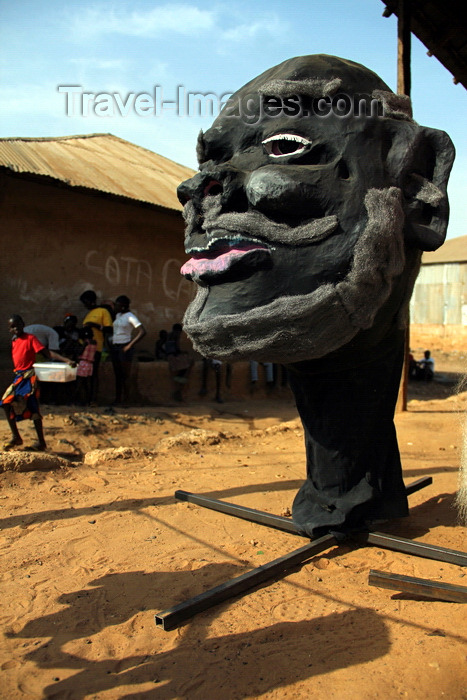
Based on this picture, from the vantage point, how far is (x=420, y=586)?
2492 millimetres

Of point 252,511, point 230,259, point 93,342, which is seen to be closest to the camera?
point 230,259

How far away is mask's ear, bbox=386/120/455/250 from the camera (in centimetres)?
259

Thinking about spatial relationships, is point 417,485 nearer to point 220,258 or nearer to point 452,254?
point 220,258

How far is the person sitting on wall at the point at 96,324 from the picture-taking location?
8.00 metres

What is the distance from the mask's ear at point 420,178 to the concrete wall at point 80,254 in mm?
6295

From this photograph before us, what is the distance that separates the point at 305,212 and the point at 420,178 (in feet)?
2.16


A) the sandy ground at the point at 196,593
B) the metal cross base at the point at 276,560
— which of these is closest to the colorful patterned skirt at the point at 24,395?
the sandy ground at the point at 196,593

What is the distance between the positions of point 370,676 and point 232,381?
26.7 feet

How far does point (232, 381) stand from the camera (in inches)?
398

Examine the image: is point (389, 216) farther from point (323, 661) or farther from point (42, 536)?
point (42, 536)

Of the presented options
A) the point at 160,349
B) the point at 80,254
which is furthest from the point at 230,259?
the point at 160,349

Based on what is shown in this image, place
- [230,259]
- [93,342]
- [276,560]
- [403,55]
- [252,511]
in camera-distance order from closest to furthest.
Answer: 1. [230,259]
2. [276,560]
3. [252,511]
4. [403,55]
5. [93,342]

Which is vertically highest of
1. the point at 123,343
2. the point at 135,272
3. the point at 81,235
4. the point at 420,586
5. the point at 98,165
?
the point at 98,165

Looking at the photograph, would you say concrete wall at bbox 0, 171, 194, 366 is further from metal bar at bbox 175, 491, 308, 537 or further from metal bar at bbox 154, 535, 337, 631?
metal bar at bbox 154, 535, 337, 631
